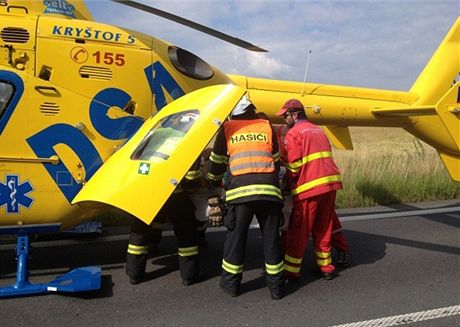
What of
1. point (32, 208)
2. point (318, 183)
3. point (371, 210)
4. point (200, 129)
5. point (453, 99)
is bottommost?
point (371, 210)

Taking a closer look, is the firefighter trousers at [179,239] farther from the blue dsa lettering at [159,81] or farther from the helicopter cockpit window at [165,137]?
the blue dsa lettering at [159,81]

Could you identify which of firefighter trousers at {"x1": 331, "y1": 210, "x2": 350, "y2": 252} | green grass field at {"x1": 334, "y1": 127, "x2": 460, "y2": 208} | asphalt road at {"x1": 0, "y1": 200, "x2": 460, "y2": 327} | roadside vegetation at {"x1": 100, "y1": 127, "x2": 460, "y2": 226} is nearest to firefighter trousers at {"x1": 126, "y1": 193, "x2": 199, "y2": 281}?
asphalt road at {"x1": 0, "y1": 200, "x2": 460, "y2": 327}

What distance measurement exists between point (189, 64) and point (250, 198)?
1.91 m

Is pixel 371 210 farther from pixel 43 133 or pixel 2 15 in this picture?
pixel 2 15

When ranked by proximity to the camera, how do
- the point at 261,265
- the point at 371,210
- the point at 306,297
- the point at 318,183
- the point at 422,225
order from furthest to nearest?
the point at 371,210
the point at 422,225
the point at 261,265
the point at 318,183
the point at 306,297

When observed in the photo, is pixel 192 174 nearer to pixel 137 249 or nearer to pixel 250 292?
pixel 137 249

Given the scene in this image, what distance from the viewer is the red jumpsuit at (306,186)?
5008 mm

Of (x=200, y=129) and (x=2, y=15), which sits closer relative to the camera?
(x=200, y=129)

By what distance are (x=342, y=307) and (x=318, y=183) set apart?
4.24ft

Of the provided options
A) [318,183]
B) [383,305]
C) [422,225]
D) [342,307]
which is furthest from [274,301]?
[422,225]

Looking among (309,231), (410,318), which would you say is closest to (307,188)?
(309,231)

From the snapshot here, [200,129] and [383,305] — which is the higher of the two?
[200,129]

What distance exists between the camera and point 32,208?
4.64m

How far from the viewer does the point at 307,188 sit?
5012 millimetres
